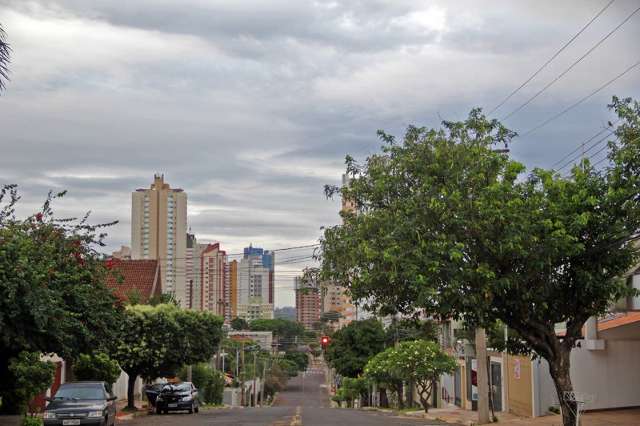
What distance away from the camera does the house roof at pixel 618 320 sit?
1043 inches

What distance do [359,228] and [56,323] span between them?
307 inches

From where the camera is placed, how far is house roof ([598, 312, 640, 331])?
26.5m

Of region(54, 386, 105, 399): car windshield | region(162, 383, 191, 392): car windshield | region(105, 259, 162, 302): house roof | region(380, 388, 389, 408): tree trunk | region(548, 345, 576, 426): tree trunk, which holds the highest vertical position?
region(105, 259, 162, 302): house roof

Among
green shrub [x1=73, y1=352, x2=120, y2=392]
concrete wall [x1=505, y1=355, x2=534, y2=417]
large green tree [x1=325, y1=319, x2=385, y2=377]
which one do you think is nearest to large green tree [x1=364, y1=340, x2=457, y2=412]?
concrete wall [x1=505, y1=355, x2=534, y2=417]

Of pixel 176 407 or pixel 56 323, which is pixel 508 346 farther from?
pixel 176 407

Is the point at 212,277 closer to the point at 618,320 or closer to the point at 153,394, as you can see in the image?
the point at 153,394

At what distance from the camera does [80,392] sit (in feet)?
73.7

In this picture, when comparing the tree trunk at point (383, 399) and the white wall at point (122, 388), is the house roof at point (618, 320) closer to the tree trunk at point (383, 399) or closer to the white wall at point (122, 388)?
the white wall at point (122, 388)

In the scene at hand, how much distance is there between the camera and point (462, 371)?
1806 inches

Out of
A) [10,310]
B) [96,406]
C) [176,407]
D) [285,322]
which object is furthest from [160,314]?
[285,322]

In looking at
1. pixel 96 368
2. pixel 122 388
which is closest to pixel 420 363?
pixel 96 368

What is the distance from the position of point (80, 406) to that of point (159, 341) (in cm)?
1456

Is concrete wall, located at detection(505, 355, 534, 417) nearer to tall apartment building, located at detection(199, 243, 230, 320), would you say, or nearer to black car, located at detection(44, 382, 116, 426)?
black car, located at detection(44, 382, 116, 426)

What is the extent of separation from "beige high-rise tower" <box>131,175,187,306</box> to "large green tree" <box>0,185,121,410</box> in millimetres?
98593
